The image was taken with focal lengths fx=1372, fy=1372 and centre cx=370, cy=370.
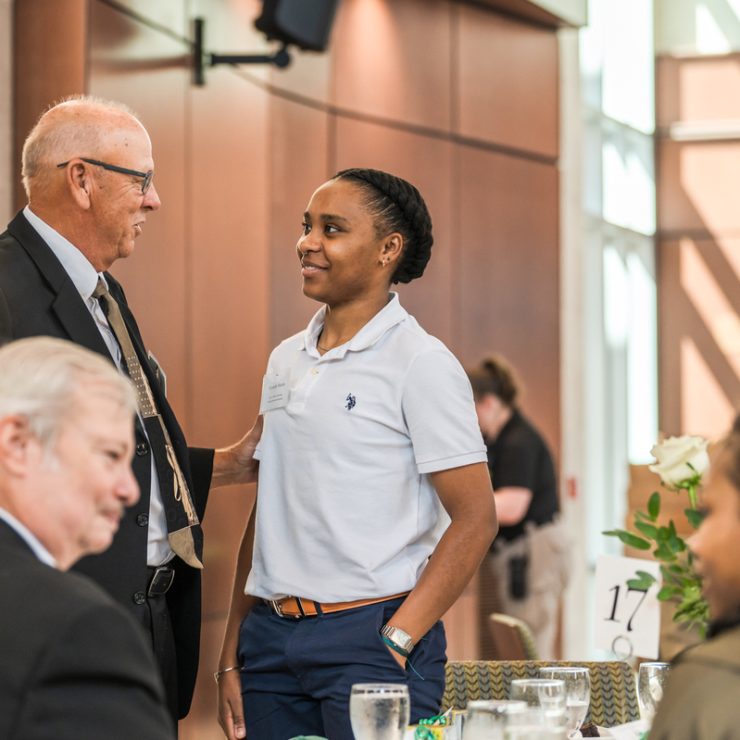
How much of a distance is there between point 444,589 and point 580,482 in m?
6.81

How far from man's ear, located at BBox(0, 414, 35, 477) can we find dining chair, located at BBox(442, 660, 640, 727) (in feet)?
4.47

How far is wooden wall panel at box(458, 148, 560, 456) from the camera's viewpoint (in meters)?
7.93

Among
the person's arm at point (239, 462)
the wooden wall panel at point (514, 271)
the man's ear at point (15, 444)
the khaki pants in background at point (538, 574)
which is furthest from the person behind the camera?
the wooden wall panel at point (514, 271)

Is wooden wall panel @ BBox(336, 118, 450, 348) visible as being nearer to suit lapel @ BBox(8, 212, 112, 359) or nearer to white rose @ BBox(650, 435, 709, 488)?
suit lapel @ BBox(8, 212, 112, 359)

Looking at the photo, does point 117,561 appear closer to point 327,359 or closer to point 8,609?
point 327,359

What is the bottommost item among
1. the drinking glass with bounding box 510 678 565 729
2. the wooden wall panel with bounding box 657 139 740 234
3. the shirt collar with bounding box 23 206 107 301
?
the drinking glass with bounding box 510 678 565 729

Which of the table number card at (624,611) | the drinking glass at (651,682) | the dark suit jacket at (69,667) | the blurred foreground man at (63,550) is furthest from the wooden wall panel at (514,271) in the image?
the dark suit jacket at (69,667)

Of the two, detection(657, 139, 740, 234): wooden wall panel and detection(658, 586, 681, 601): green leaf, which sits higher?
detection(657, 139, 740, 234): wooden wall panel

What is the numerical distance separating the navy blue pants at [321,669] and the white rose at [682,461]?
1.63ft

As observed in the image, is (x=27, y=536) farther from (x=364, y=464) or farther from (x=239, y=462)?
(x=239, y=462)

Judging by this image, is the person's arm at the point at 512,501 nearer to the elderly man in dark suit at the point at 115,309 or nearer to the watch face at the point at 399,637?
the elderly man in dark suit at the point at 115,309

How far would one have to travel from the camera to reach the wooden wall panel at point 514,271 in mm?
7930

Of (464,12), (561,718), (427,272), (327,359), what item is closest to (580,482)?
(427,272)

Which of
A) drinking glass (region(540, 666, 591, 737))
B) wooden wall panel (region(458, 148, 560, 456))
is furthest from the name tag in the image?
wooden wall panel (region(458, 148, 560, 456))
